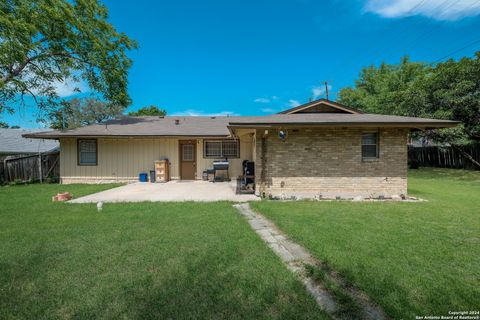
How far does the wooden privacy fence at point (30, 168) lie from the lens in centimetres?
1262

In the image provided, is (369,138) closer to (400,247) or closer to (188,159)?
(400,247)

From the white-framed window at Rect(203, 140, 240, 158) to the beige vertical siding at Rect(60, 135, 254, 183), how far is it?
23cm

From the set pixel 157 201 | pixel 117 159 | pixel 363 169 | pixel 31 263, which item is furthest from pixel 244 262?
pixel 117 159

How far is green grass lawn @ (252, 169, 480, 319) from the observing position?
Answer: 2490 millimetres

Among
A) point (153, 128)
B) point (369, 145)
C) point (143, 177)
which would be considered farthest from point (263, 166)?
point (153, 128)

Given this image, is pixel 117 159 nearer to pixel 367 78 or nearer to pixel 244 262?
pixel 244 262

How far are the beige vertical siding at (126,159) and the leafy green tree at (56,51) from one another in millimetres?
5157

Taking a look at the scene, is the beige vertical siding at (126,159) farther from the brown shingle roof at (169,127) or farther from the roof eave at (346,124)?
the roof eave at (346,124)

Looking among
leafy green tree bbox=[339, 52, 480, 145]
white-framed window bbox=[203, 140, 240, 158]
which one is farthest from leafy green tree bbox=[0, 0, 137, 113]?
leafy green tree bbox=[339, 52, 480, 145]

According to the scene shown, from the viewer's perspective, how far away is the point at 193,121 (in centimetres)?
1564

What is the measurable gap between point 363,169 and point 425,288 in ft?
20.6

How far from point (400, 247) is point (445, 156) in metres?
20.8

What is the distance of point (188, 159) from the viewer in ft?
43.0

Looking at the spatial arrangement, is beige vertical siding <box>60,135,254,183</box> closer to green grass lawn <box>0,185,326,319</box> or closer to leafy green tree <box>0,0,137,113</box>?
leafy green tree <box>0,0,137,113</box>
